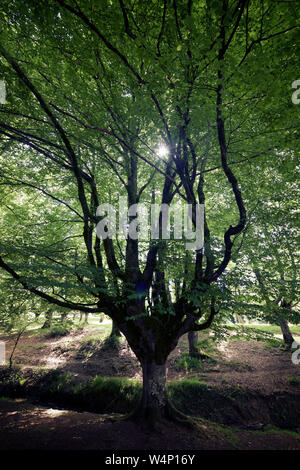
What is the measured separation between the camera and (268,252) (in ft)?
21.9

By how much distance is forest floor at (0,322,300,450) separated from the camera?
5457mm

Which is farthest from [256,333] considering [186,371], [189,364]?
[189,364]

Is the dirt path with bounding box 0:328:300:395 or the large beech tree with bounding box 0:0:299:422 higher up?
the large beech tree with bounding box 0:0:299:422

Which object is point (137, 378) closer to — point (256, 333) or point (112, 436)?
point (112, 436)

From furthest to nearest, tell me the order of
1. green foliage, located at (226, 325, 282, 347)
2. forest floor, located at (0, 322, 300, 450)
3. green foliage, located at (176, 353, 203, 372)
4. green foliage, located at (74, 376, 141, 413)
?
green foliage, located at (176, 353, 203, 372)
green foliage, located at (74, 376, 141, 413)
green foliage, located at (226, 325, 282, 347)
forest floor, located at (0, 322, 300, 450)

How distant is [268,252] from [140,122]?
19.8 ft

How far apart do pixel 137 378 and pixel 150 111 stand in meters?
11.3

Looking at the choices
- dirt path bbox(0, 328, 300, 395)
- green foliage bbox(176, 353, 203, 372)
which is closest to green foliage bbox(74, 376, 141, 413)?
dirt path bbox(0, 328, 300, 395)

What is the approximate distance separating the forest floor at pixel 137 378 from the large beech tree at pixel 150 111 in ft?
3.49

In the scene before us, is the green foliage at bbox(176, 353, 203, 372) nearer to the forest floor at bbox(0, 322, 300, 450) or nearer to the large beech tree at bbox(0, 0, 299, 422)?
the forest floor at bbox(0, 322, 300, 450)

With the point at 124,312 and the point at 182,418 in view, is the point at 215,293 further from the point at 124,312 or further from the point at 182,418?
the point at 182,418

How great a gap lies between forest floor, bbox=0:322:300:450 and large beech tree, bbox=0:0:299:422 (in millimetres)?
1064
